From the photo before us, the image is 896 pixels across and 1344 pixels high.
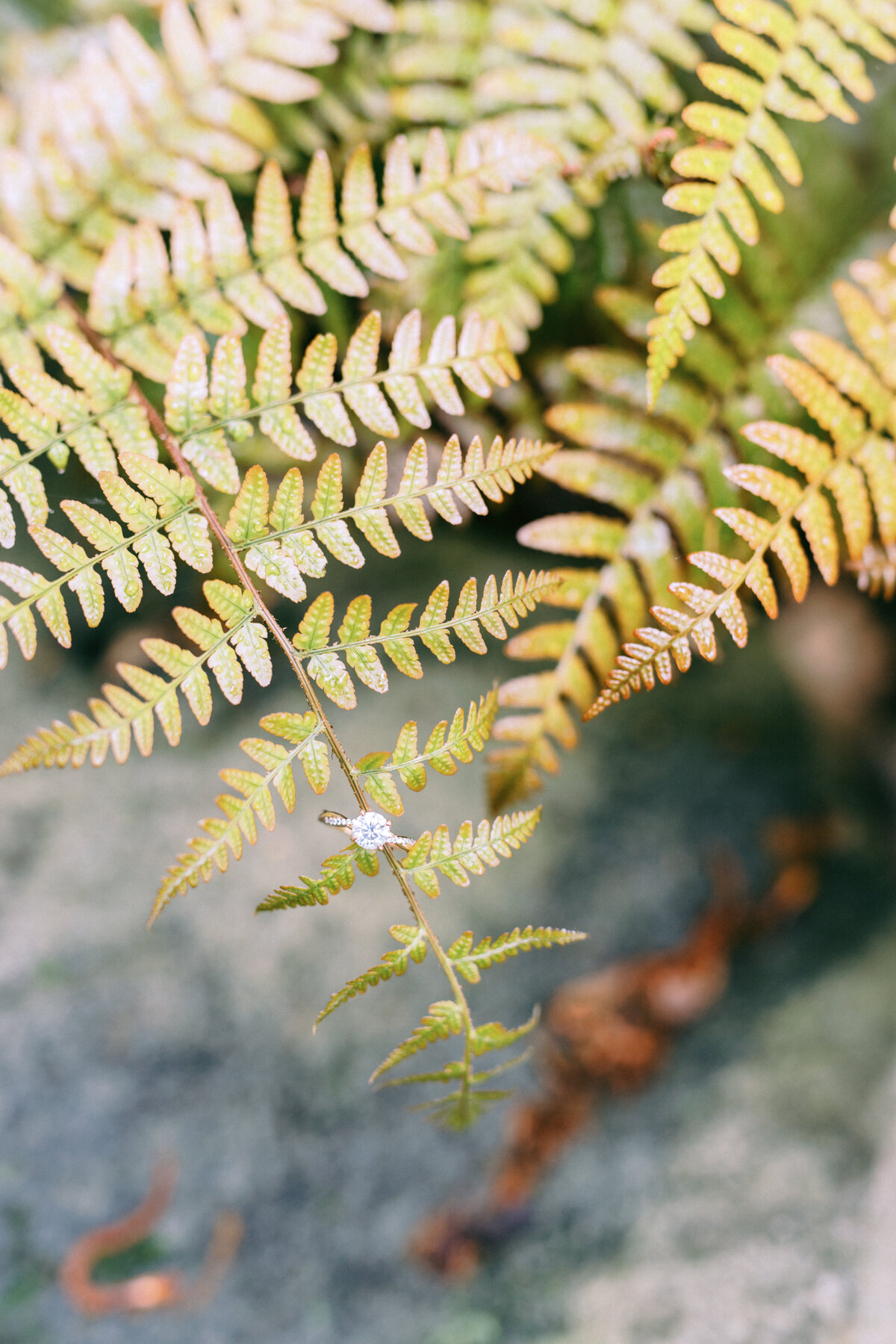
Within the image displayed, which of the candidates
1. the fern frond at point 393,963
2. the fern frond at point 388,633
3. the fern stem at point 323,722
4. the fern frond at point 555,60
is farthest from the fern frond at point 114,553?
the fern frond at point 555,60

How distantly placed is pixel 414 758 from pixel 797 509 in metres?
0.73

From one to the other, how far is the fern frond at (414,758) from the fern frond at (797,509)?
18cm

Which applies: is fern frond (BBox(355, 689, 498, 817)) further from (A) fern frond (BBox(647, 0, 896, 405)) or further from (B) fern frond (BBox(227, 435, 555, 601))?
(A) fern frond (BBox(647, 0, 896, 405))

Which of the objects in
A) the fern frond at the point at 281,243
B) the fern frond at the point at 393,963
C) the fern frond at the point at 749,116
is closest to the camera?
the fern frond at the point at 393,963

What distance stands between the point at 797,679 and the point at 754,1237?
1.92 m

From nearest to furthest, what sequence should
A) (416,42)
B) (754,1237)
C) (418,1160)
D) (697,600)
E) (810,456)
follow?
1. (697,600)
2. (810,456)
3. (416,42)
4. (754,1237)
5. (418,1160)

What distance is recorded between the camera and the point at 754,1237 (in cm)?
192

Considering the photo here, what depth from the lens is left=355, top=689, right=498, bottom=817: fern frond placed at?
43.2 inches

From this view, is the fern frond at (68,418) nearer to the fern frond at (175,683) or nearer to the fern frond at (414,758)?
the fern frond at (175,683)

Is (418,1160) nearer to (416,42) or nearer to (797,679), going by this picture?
(797,679)

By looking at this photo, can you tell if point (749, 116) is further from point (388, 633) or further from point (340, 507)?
point (388, 633)

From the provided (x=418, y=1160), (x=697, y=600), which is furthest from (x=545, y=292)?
(x=418, y=1160)

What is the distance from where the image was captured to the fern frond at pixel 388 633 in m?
1.10

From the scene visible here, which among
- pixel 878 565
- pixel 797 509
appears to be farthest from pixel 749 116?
pixel 878 565
